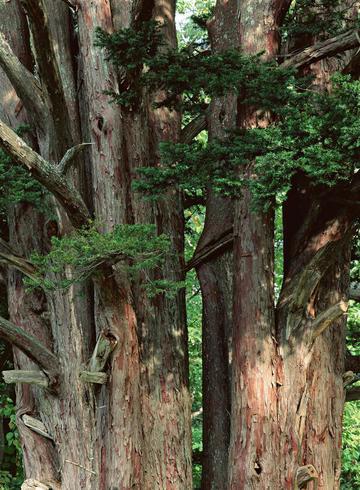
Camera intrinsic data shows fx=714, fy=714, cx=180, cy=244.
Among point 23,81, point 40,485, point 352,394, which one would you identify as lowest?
point 40,485

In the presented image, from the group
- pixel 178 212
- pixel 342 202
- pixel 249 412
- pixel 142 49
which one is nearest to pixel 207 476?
pixel 249 412

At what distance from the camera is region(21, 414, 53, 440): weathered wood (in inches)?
294

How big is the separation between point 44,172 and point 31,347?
205 centimetres

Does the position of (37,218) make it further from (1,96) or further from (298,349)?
(298,349)

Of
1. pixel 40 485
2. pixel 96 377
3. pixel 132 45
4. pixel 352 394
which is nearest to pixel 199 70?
pixel 132 45

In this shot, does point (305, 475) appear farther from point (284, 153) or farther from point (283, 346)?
point (284, 153)

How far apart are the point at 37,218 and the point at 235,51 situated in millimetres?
3055

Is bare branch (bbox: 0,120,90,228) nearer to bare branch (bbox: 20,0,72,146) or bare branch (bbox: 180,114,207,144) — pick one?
bare branch (bbox: 20,0,72,146)

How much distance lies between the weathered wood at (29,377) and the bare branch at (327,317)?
2650 mm

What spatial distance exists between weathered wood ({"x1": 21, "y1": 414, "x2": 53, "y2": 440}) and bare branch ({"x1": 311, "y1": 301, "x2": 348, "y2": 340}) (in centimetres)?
303

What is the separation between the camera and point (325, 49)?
6387 millimetres

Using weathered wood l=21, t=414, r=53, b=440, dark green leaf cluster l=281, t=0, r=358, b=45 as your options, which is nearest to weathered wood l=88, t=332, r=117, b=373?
weathered wood l=21, t=414, r=53, b=440

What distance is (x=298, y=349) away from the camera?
638 centimetres

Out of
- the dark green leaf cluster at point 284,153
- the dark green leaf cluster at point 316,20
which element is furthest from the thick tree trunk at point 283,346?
the dark green leaf cluster at point 284,153
